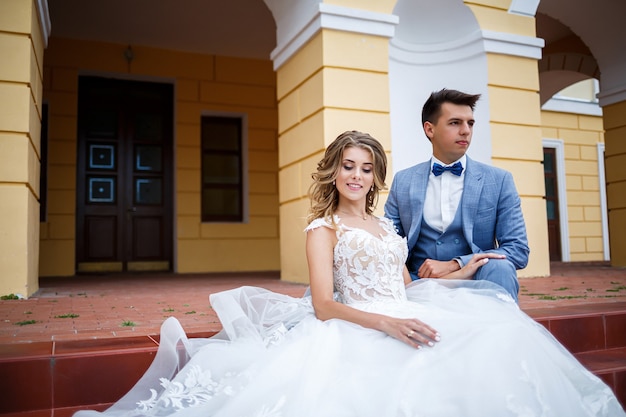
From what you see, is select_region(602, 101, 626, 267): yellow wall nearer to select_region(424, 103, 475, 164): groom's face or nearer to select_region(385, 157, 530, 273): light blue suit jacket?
select_region(385, 157, 530, 273): light blue suit jacket

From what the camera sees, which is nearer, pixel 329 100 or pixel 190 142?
pixel 329 100

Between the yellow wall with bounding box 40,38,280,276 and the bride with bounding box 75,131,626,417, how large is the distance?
6.36 m

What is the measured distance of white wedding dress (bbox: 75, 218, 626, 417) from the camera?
1.71 meters

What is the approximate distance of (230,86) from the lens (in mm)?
8953

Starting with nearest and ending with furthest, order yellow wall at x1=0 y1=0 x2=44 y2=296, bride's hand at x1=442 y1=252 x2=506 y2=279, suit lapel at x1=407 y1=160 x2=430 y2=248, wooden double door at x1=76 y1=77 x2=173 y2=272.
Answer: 1. bride's hand at x1=442 y1=252 x2=506 y2=279
2. suit lapel at x1=407 y1=160 x2=430 y2=248
3. yellow wall at x1=0 y1=0 x2=44 y2=296
4. wooden double door at x1=76 y1=77 x2=173 y2=272

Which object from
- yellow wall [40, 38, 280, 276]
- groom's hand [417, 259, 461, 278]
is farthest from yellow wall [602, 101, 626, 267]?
groom's hand [417, 259, 461, 278]

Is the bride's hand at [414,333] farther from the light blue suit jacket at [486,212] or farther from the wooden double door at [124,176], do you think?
the wooden double door at [124,176]

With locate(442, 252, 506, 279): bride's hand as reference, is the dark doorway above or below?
above

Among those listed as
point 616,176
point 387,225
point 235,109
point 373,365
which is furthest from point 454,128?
point 235,109

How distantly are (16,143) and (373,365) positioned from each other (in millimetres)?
3753

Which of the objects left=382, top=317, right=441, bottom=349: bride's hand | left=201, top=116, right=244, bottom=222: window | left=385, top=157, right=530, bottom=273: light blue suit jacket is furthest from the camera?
left=201, top=116, right=244, bottom=222: window

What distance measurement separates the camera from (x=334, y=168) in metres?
2.27

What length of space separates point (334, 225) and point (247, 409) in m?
0.77

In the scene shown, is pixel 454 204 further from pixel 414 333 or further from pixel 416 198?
pixel 414 333
